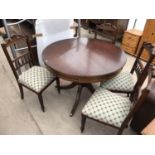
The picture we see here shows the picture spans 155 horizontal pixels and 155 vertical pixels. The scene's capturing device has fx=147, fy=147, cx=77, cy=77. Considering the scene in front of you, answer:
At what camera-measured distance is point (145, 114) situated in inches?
57.9

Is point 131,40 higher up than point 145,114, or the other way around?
point 131,40

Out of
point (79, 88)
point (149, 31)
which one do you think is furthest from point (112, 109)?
point (149, 31)

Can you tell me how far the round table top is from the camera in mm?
1469

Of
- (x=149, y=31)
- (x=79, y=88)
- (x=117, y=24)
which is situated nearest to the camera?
(x=79, y=88)

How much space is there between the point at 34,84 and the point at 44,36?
952 mm

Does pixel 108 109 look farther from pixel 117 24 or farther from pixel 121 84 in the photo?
pixel 117 24

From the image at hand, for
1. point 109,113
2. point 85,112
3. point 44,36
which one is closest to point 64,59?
point 85,112

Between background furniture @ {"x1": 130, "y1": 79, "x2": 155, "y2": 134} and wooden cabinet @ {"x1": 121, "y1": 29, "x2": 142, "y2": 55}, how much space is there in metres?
1.85

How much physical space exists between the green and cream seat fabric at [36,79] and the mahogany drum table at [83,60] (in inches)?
10.7

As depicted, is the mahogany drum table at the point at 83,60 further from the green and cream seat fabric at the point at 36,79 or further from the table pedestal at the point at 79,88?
the green and cream seat fabric at the point at 36,79

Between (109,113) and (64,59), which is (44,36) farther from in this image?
(109,113)

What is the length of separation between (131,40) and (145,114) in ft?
6.84
